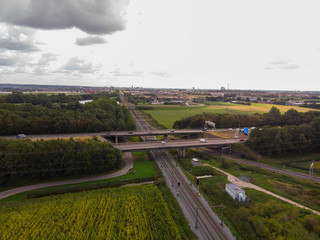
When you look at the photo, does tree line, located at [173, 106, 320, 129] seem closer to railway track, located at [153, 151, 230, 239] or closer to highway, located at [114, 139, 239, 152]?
highway, located at [114, 139, 239, 152]

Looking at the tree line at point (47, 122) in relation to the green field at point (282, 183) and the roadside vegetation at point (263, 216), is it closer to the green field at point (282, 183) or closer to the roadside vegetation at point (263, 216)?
the green field at point (282, 183)

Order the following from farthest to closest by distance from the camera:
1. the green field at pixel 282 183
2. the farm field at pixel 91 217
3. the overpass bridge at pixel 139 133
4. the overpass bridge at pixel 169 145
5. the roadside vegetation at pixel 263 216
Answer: the overpass bridge at pixel 139 133, the overpass bridge at pixel 169 145, the green field at pixel 282 183, the roadside vegetation at pixel 263 216, the farm field at pixel 91 217

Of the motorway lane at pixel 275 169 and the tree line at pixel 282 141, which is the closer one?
the motorway lane at pixel 275 169

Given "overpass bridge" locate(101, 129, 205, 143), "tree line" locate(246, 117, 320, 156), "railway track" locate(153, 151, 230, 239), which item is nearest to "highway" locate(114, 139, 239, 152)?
"tree line" locate(246, 117, 320, 156)

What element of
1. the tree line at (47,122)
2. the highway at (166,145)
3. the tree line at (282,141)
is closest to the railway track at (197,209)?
the highway at (166,145)

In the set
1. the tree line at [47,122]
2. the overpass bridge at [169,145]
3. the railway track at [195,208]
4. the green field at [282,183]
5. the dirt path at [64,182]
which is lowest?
the dirt path at [64,182]
